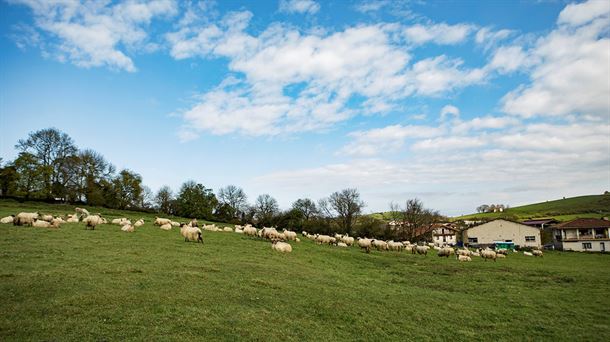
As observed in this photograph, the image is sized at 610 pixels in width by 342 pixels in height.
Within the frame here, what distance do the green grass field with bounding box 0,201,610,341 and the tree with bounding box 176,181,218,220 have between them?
2750 inches

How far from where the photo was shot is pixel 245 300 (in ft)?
45.7

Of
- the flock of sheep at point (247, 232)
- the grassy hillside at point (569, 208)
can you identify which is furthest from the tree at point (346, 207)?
the grassy hillside at point (569, 208)

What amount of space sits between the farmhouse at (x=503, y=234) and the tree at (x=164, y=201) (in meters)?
83.3

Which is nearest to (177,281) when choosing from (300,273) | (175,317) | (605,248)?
(175,317)

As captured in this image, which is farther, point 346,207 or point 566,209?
point 566,209

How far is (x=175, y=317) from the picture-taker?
36.4ft

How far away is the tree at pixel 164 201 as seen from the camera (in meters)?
105

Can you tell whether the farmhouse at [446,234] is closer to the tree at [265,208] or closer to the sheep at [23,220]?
the tree at [265,208]

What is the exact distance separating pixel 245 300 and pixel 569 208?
595 feet

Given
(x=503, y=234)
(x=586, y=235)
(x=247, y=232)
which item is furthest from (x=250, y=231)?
(x=586, y=235)

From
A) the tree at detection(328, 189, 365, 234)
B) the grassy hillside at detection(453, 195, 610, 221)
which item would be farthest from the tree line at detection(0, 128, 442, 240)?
the grassy hillside at detection(453, 195, 610, 221)

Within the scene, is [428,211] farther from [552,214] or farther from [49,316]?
[49,316]

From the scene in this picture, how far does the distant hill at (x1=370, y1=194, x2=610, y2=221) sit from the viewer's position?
133500 millimetres

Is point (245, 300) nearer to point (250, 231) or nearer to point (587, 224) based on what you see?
point (250, 231)
